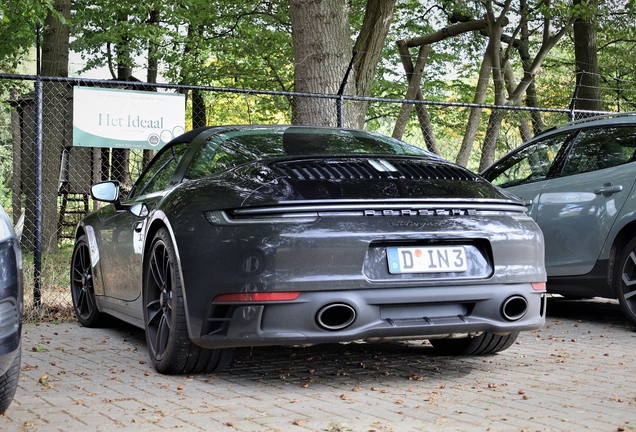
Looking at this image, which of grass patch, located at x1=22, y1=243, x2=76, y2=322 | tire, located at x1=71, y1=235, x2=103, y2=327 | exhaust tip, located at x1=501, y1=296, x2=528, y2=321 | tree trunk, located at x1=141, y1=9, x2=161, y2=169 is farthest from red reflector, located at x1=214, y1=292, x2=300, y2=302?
tree trunk, located at x1=141, y1=9, x2=161, y2=169

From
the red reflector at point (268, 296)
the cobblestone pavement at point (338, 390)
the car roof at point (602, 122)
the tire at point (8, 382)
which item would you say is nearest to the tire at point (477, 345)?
the cobblestone pavement at point (338, 390)

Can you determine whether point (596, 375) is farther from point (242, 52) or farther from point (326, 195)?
point (242, 52)

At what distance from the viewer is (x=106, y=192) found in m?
5.77

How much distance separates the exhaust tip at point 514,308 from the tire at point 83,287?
12.0ft

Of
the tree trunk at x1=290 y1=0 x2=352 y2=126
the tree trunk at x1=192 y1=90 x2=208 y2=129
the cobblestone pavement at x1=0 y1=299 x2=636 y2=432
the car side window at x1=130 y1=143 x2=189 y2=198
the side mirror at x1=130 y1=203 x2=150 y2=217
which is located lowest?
the cobblestone pavement at x1=0 y1=299 x2=636 y2=432

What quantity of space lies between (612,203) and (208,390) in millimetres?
3848

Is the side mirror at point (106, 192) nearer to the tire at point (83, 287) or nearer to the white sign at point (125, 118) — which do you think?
the tire at point (83, 287)

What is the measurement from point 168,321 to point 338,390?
1013 millimetres

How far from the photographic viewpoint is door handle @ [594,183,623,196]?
6512mm

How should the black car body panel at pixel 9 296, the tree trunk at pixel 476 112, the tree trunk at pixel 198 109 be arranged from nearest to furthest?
the black car body panel at pixel 9 296 < the tree trunk at pixel 476 112 < the tree trunk at pixel 198 109

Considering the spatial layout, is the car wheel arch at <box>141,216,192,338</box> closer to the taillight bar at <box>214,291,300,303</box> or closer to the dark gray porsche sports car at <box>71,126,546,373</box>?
the dark gray porsche sports car at <box>71,126,546,373</box>

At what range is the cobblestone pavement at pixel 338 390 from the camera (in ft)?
11.7

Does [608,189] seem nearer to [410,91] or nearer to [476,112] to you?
[476,112]

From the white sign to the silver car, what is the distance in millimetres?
3454
